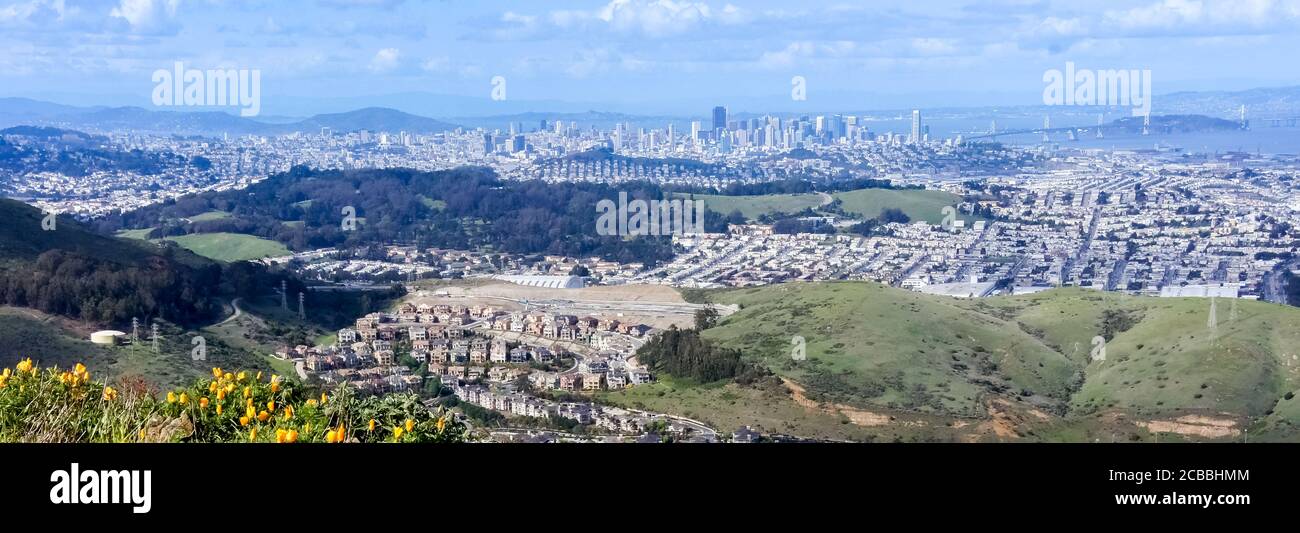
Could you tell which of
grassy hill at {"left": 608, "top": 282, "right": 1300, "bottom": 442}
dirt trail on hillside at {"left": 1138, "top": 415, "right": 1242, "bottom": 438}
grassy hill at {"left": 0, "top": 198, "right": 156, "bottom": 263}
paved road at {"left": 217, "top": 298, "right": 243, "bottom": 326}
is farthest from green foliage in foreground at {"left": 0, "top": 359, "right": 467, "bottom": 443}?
grassy hill at {"left": 0, "top": 198, "right": 156, "bottom": 263}

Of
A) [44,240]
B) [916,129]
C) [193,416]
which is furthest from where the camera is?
[916,129]

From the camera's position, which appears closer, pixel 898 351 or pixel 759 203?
pixel 898 351

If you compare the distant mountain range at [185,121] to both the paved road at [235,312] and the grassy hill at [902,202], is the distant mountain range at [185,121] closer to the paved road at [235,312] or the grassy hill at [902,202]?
the grassy hill at [902,202]

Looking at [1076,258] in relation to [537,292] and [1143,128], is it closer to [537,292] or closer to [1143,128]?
[537,292]

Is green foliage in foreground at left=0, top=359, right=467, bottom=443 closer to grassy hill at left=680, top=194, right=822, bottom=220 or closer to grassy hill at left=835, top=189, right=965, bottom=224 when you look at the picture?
grassy hill at left=835, top=189, right=965, bottom=224

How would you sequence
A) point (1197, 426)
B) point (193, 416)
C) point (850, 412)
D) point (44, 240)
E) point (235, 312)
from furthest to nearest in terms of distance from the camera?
point (44, 240) → point (235, 312) → point (850, 412) → point (1197, 426) → point (193, 416)

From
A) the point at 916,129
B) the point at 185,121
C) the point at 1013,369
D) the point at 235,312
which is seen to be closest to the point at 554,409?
the point at 1013,369

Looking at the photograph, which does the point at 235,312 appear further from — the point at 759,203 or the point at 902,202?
the point at 902,202
